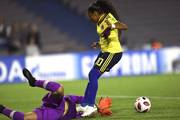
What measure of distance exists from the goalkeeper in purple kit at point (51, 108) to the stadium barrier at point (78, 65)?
1224 centimetres

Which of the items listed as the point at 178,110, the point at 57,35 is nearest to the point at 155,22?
the point at 57,35

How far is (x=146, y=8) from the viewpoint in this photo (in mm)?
30906

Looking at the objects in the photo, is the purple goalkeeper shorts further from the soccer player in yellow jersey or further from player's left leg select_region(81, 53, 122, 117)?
the soccer player in yellow jersey

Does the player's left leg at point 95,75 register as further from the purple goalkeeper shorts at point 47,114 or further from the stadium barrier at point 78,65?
the stadium barrier at point 78,65

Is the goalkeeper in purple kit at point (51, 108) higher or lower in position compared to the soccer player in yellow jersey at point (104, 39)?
lower

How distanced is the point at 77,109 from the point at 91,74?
686 mm

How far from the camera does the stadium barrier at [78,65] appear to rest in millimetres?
21750

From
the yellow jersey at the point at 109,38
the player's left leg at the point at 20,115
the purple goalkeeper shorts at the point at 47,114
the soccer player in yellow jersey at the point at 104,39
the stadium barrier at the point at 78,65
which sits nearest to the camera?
the player's left leg at the point at 20,115

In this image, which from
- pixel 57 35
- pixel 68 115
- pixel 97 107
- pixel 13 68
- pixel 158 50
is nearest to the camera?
pixel 68 115

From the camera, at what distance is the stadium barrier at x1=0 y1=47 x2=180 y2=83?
2175cm

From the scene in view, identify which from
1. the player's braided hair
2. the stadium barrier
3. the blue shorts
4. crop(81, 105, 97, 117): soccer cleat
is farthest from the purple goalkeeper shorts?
the stadium barrier

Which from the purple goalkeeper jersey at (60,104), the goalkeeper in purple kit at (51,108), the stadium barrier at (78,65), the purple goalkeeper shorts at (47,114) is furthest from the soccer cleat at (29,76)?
the stadium barrier at (78,65)

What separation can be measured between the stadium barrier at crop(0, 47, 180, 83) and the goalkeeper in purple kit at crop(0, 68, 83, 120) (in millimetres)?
12243

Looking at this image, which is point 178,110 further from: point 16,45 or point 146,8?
point 146,8
